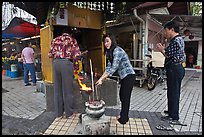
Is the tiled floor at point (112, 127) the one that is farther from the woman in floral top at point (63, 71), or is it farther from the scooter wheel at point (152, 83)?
the scooter wheel at point (152, 83)

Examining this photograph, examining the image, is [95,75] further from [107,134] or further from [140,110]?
[107,134]

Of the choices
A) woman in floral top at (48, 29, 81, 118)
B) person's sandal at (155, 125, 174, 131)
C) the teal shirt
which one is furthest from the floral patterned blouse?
person's sandal at (155, 125, 174, 131)

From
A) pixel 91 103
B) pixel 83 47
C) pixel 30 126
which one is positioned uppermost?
pixel 83 47

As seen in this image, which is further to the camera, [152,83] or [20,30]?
[20,30]

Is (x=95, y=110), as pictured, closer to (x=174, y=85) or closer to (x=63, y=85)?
(x=63, y=85)

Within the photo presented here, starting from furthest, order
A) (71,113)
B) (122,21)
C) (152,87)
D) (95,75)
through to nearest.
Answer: (122,21)
(152,87)
(95,75)
(71,113)

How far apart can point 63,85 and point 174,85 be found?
2.26 metres

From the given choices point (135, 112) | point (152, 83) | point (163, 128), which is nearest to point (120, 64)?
point (163, 128)

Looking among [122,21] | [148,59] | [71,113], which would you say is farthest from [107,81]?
[122,21]

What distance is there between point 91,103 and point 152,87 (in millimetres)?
4081

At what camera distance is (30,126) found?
366 centimetres

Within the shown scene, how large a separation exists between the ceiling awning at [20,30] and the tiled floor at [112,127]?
24.6 ft

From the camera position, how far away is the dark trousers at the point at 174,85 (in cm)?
369

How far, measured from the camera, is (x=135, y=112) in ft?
14.5
